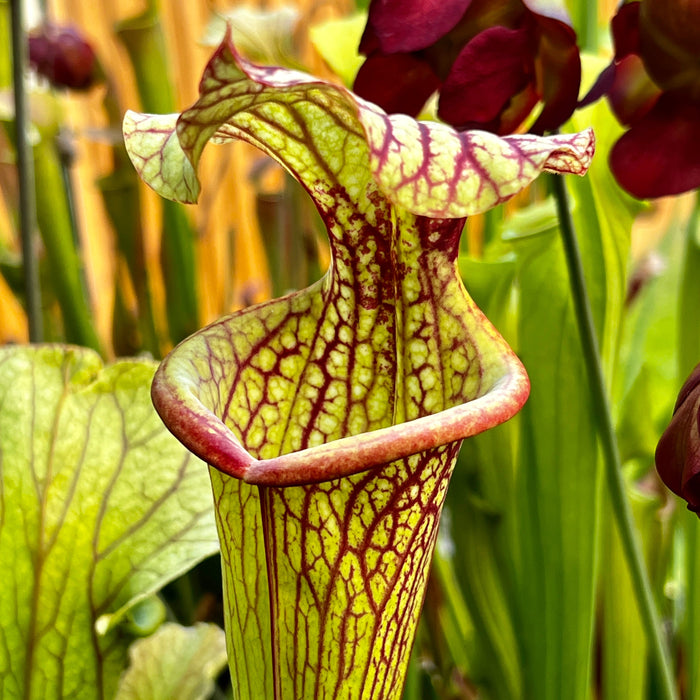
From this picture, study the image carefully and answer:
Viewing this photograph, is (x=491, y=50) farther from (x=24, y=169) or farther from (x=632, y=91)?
(x=24, y=169)

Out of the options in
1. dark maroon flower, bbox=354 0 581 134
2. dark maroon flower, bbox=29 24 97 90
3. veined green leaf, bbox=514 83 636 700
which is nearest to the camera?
dark maroon flower, bbox=354 0 581 134

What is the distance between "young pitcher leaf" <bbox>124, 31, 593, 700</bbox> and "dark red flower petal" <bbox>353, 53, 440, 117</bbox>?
7 centimetres

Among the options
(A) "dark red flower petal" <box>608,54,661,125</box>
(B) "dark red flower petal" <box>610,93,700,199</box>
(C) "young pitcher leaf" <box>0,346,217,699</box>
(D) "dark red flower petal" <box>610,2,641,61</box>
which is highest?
(D) "dark red flower petal" <box>610,2,641,61</box>

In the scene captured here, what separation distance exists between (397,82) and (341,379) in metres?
0.15

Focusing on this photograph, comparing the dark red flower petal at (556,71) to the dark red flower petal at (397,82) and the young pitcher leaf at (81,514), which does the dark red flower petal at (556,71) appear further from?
the young pitcher leaf at (81,514)

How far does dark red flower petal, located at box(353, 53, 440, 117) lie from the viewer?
391mm

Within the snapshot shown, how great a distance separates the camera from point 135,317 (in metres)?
0.90

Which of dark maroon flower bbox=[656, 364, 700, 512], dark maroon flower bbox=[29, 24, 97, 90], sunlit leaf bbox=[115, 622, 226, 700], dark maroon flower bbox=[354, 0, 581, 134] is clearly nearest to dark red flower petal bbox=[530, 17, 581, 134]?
dark maroon flower bbox=[354, 0, 581, 134]

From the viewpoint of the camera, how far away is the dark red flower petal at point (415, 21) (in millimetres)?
356

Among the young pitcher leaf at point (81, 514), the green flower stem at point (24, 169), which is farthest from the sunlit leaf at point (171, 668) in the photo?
the green flower stem at point (24, 169)

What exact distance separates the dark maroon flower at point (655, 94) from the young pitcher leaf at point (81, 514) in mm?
260

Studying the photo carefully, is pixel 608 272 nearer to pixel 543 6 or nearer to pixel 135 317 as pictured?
pixel 543 6

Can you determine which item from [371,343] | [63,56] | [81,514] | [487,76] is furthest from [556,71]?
[63,56]

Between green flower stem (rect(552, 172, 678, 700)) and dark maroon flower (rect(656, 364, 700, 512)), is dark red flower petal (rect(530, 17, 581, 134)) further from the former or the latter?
dark maroon flower (rect(656, 364, 700, 512))
